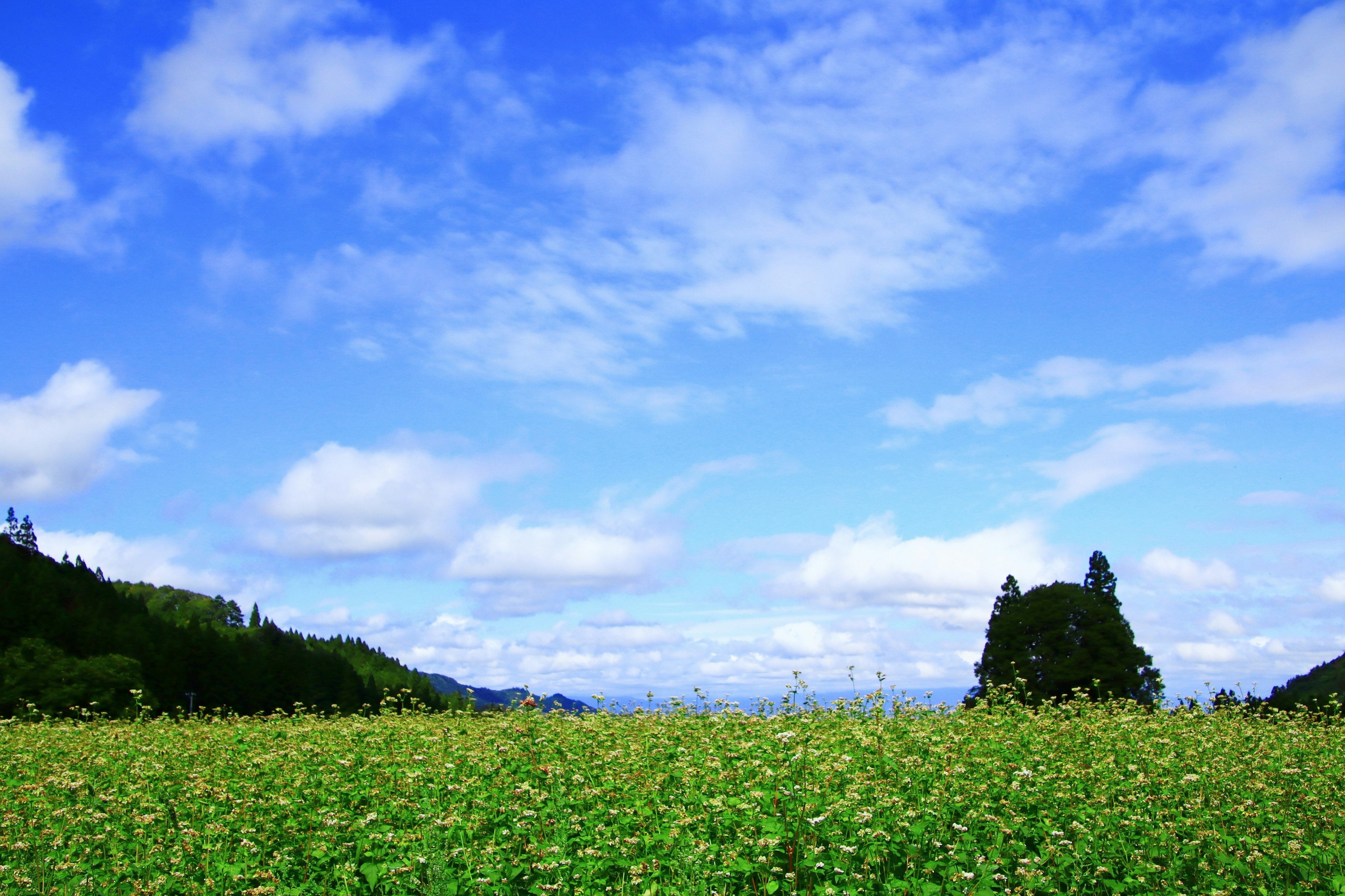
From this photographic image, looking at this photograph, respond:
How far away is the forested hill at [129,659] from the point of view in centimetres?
4972

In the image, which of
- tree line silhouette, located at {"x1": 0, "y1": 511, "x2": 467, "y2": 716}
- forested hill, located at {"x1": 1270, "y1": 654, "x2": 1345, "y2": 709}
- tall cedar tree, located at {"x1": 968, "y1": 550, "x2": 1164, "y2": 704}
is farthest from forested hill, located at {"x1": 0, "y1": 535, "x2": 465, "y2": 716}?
forested hill, located at {"x1": 1270, "y1": 654, "x2": 1345, "y2": 709}

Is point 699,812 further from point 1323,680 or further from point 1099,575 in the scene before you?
point 1323,680

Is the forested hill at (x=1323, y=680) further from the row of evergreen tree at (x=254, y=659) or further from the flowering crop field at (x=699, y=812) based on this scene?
the flowering crop field at (x=699, y=812)

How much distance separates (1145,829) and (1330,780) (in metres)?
4.60

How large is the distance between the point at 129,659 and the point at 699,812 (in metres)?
57.5

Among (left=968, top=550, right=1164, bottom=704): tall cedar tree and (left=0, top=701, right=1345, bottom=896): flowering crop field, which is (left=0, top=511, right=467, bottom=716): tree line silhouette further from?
(left=0, top=701, right=1345, bottom=896): flowering crop field

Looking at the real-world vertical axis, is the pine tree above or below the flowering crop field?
above

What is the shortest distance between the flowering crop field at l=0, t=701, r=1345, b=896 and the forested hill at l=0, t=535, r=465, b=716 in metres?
34.6

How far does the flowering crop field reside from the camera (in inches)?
295

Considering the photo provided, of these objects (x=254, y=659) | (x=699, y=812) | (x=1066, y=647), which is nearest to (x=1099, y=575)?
(x=1066, y=647)

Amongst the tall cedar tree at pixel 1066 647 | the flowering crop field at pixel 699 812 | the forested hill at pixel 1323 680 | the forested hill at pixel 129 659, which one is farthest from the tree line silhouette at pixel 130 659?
the forested hill at pixel 1323 680

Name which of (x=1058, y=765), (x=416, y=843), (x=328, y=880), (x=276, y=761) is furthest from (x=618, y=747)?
(x=1058, y=765)

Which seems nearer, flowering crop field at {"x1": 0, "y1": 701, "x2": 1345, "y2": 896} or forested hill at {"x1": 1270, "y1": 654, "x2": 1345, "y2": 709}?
flowering crop field at {"x1": 0, "y1": 701, "x2": 1345, "y2": 896}

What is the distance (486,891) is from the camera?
729cm
